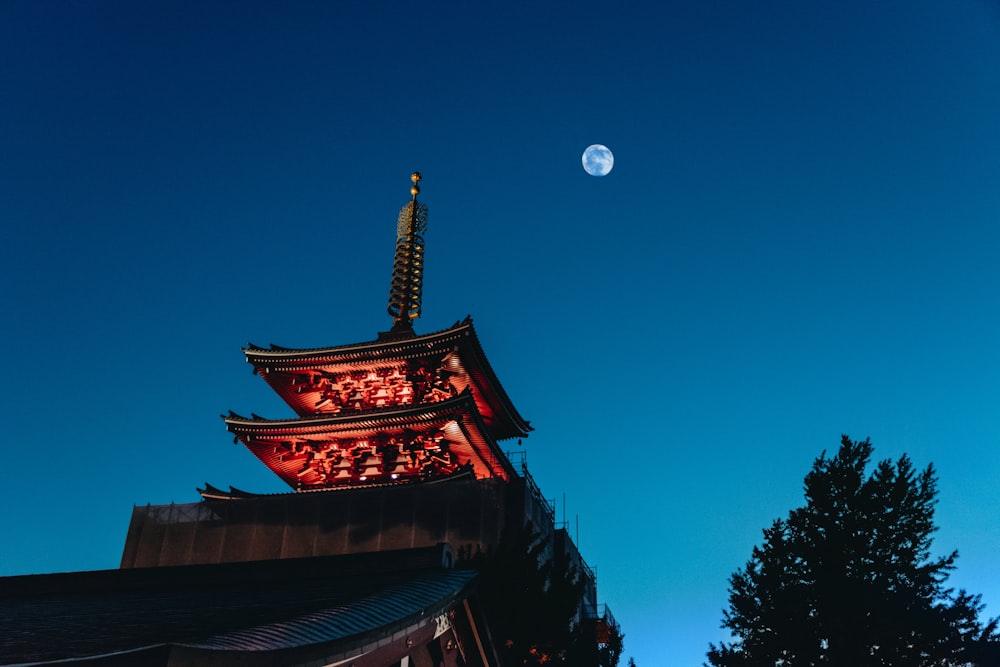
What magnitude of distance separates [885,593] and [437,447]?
17.5 metres

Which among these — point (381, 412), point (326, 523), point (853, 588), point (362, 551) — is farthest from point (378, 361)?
point (853, 588)

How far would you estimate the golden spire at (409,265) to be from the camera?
135 ft

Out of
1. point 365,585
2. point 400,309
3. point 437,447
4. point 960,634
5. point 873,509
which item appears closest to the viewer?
point 365,585

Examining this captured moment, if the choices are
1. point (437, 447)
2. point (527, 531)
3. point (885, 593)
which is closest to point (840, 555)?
point (885, 593)

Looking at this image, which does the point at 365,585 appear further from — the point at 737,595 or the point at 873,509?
the point at 873,509

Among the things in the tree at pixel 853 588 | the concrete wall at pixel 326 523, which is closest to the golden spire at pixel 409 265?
the concrete wall at pixel 326 523

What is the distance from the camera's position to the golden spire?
135ft

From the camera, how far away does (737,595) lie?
87.5 feet

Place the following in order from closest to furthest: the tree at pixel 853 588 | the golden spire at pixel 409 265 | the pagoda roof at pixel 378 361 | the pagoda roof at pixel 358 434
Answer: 1. the tree at pixel 853 588
2. the pagoda roof at pixel 358 434
3. the pagoda roof at pixel 378 361
4. the golden spire at pixel 409 265

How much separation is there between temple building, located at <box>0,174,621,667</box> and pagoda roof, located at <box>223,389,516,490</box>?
94mm

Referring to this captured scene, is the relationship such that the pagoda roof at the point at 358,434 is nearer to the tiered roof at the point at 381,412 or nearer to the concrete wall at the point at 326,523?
the tiered roof at the point at 381,412

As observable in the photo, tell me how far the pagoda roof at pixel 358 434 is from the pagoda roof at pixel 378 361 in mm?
2397

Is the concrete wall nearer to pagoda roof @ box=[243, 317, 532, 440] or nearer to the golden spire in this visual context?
pagoda roof @ box=[243, 317, 532, 440]

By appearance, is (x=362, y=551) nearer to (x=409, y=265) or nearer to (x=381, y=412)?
(x=381, y=412)
